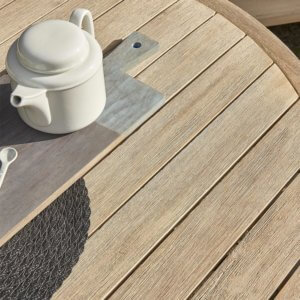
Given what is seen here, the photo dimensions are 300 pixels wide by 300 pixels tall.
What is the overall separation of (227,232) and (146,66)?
1.60 ft

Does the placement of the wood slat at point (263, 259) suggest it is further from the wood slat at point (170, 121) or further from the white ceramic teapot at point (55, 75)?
the white ceramic teapot at point (55, 75)

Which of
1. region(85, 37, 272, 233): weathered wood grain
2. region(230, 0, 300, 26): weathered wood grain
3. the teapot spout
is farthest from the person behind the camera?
region(230, 0, 300, 26): weathered wood grain

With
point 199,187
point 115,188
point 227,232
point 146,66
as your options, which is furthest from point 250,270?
point 146,66

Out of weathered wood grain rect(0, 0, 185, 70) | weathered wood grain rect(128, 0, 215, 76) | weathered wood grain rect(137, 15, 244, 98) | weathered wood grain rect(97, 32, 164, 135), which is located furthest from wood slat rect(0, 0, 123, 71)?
weathered wood grain rect(97, 32, 164, 135)

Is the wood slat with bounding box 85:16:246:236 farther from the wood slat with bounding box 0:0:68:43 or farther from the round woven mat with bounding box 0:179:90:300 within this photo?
the wood slat with bounding box 0:0:68:43

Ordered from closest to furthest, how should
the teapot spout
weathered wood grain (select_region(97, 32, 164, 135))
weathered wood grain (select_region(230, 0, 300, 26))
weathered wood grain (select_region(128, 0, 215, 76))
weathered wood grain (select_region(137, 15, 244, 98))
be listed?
1. the teapot spout
2. weathered wood grain (select_region(97, 32, 164, 135))
3. weathered wood grain (select_region(137, 15, 244, 98))
4. weathered wood grain (select_region(128, 0, 215, 76))
5. weathered wood grain (select_region(230, 0, 300, 26))

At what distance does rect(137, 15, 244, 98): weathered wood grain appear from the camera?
4.07ft

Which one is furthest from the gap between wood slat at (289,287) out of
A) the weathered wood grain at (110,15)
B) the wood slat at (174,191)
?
the weathered wood grain at (110,15)

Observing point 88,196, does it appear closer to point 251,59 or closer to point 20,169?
point 20,169

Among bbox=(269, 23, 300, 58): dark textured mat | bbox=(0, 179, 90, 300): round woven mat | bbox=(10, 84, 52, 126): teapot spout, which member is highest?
bbox=(10, 84, 52, 126): teapot spout

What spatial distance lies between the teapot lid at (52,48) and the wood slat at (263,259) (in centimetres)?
45

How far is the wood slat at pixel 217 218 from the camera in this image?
35.9 inches

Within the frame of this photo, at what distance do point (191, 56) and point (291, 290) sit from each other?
63cm

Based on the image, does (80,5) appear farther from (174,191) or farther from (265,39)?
(174,191)
